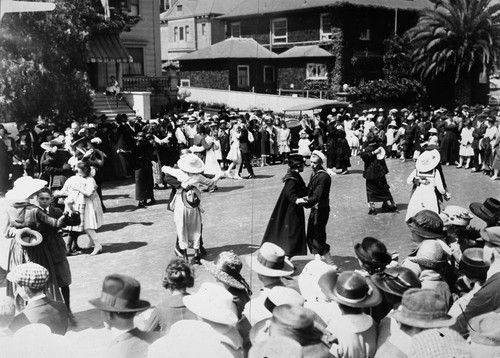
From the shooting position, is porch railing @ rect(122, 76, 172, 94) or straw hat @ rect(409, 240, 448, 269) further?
porch railing @ rect(122, 76, 172, 94)

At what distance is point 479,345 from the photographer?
3432 millimetres

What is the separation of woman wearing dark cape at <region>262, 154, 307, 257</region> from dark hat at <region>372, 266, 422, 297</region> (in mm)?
3674

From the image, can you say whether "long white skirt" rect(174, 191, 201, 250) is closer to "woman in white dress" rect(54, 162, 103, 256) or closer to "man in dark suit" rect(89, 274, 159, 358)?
"woman in white dress" rect(54, 162, 103, 256)

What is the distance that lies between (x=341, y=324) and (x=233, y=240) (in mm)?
6157

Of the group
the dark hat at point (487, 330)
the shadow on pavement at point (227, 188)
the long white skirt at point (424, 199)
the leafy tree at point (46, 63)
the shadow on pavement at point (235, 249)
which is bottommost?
the shadow on pavement at point (235, 249)

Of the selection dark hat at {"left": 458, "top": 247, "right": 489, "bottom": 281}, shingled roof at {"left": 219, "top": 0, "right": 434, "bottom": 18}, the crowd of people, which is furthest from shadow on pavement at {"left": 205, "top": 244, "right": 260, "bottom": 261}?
shingled roof at {"left": 219, "top": 0, "right": 434, "bottom": 18}

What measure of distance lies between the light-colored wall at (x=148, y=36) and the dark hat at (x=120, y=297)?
1027 inches

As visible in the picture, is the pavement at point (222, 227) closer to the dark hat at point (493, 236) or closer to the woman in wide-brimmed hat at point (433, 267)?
the woman in wide-brimmed hat at point (433, 267)

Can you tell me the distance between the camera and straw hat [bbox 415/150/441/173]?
376 inches

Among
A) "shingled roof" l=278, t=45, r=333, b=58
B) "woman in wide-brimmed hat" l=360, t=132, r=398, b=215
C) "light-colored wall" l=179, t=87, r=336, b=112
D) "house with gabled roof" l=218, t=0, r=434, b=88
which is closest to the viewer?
"woman in wide-brimmed hat" l=360, t=132, r=398, b=215

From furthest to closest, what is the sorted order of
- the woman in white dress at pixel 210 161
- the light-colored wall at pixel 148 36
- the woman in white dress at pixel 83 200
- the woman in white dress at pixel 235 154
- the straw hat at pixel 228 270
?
the light-colored wall at pixel 148 36
the woman in white dress at pixel 235 154
the woman in white dress at pixel 210 161
the woman in white dress at pixel 83 200
the straw hat at pixel 228 270

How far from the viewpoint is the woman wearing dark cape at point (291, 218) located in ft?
26.3

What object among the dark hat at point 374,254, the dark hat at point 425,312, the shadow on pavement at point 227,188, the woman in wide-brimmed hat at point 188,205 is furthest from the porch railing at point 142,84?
the dark hat at point 425,312

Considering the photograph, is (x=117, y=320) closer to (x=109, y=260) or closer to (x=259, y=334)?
(x=259, y=334)
